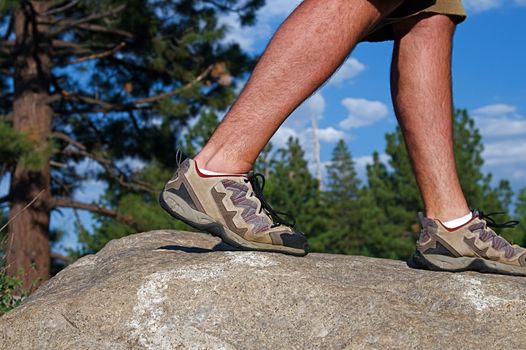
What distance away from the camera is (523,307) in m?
2.02

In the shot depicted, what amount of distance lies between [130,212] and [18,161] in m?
2.00

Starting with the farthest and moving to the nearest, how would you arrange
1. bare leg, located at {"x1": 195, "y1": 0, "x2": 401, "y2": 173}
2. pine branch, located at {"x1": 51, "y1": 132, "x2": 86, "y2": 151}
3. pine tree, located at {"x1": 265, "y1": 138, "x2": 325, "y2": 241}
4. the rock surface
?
pine tree, located at {"x1": 265, "y1": 138, "x2": 325, "y2": 241} < pine branch, located at {"x1": 51, "y1": 132, "x2": 86, "y2": 151} < bare leg, located at {"x1": 195, "y1": 0, "x2": 401, "y2": 173} < the rock surface

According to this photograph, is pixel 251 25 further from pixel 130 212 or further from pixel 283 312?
Answer: pixel 283 312

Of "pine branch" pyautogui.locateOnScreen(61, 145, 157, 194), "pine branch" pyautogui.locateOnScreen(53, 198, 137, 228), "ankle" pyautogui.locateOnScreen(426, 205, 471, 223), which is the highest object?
"ankle" pyautogui.locateOnScreen(426, 205, 471, 223)

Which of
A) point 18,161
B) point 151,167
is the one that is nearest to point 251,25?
point 151,167

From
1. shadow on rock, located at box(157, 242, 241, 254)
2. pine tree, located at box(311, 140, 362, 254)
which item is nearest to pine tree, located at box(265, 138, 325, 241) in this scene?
pine tree, located at box(311, 140, 362, 254)

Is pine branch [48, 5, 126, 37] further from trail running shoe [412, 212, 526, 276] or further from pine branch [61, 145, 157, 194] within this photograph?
trail running shoe [412, 212, 526, 276]

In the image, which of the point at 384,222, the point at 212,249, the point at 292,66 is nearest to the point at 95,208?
the point at 212,249

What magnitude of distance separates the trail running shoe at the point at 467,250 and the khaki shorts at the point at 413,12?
0.59 metres

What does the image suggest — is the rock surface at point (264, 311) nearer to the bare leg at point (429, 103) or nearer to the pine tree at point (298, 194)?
the bare leg at point (429, 103)

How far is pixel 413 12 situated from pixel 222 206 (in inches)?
31.8

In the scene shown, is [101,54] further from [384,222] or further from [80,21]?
[384,222]

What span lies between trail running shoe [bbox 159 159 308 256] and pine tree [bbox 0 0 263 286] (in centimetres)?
694

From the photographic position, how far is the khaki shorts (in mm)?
2244
